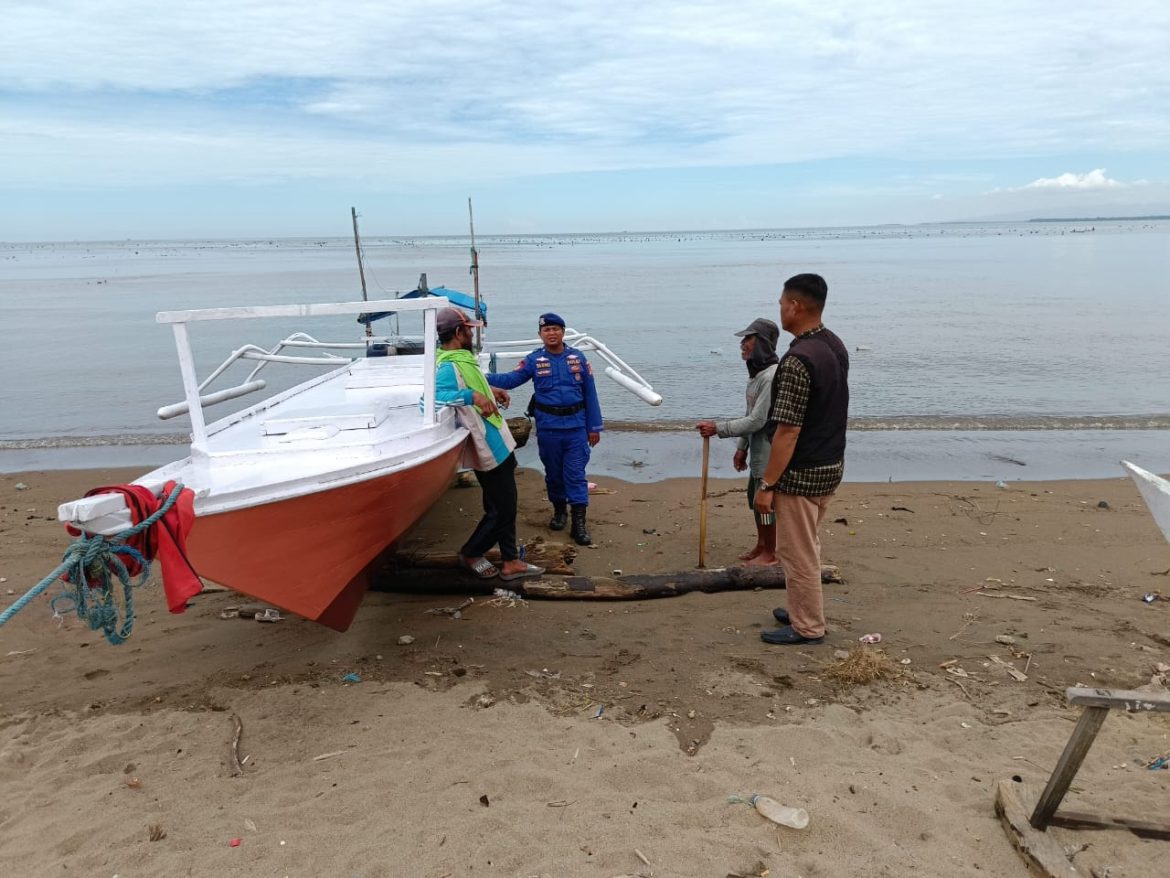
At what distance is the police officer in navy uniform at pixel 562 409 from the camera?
241 inches

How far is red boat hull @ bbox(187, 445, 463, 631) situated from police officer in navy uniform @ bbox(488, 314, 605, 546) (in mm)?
1655

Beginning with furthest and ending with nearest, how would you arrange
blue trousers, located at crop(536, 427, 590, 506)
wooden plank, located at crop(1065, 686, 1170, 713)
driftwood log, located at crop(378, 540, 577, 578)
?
1. blue trousers, located at crop(536, 427, 590, 506)
2. driftwood log, located at crop(378, 540, 577, 578)
3. wooden plank, located at crop(1065, 686, 1170, 713)

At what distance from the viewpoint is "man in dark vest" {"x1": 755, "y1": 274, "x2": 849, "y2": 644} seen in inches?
154

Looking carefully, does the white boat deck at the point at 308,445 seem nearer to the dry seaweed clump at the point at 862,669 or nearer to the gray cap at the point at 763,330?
the gray cap at the point at 763,330

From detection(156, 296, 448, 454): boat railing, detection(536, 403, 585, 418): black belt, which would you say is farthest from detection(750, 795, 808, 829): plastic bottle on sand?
detection(536, 403, 585, 418): black belt

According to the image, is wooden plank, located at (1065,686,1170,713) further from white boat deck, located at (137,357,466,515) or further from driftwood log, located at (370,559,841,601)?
white boat deck, located at (137,357,466,515)

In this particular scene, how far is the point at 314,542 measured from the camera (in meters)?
3.84

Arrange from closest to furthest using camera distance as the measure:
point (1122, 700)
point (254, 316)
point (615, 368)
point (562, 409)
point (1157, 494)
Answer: point (1122, 700), point (1157, 494), point (254, 316), point (562, 409), point (615, 368)

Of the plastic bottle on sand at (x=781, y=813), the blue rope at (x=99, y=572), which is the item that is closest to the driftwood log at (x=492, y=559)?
the blue rope at (x=99, y=572)

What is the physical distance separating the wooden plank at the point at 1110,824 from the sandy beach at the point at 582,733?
4 cm

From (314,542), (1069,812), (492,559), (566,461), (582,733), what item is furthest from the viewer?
(566,461)

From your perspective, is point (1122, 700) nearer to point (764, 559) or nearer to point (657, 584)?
point (657, 584)

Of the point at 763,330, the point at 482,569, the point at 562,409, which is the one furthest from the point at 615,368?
the point at 482,569

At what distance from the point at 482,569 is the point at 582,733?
5.89 feet
